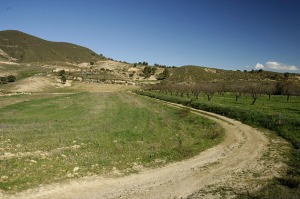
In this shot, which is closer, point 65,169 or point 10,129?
point 65,169

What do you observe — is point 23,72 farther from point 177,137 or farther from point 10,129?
point 177,137

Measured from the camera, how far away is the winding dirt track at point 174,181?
17500 millimetres

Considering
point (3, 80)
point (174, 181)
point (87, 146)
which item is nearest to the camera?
point (174, 181)

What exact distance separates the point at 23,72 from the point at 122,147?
13206cm

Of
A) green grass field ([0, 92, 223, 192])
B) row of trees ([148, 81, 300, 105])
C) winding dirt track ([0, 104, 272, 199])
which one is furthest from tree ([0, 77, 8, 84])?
winding dirt track ([0, 104, 272, 199])

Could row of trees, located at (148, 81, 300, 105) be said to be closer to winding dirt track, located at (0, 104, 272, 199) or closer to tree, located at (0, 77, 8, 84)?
winding dirt track, located at (0, 104, 272, 199)

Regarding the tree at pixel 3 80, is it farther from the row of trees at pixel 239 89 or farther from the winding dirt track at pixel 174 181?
the winding dirt track at pixel 174 181

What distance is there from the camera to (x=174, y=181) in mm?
19828

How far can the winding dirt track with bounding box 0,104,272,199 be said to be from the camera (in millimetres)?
17500

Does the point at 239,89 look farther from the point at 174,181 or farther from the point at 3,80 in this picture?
the point at 3,80

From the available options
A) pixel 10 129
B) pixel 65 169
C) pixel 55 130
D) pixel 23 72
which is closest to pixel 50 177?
pixel 65 169

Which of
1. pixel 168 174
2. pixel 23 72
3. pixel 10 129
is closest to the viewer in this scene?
pixel 168 174

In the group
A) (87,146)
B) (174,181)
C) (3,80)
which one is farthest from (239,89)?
(3,80)

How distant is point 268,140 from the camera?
31.9 metres
